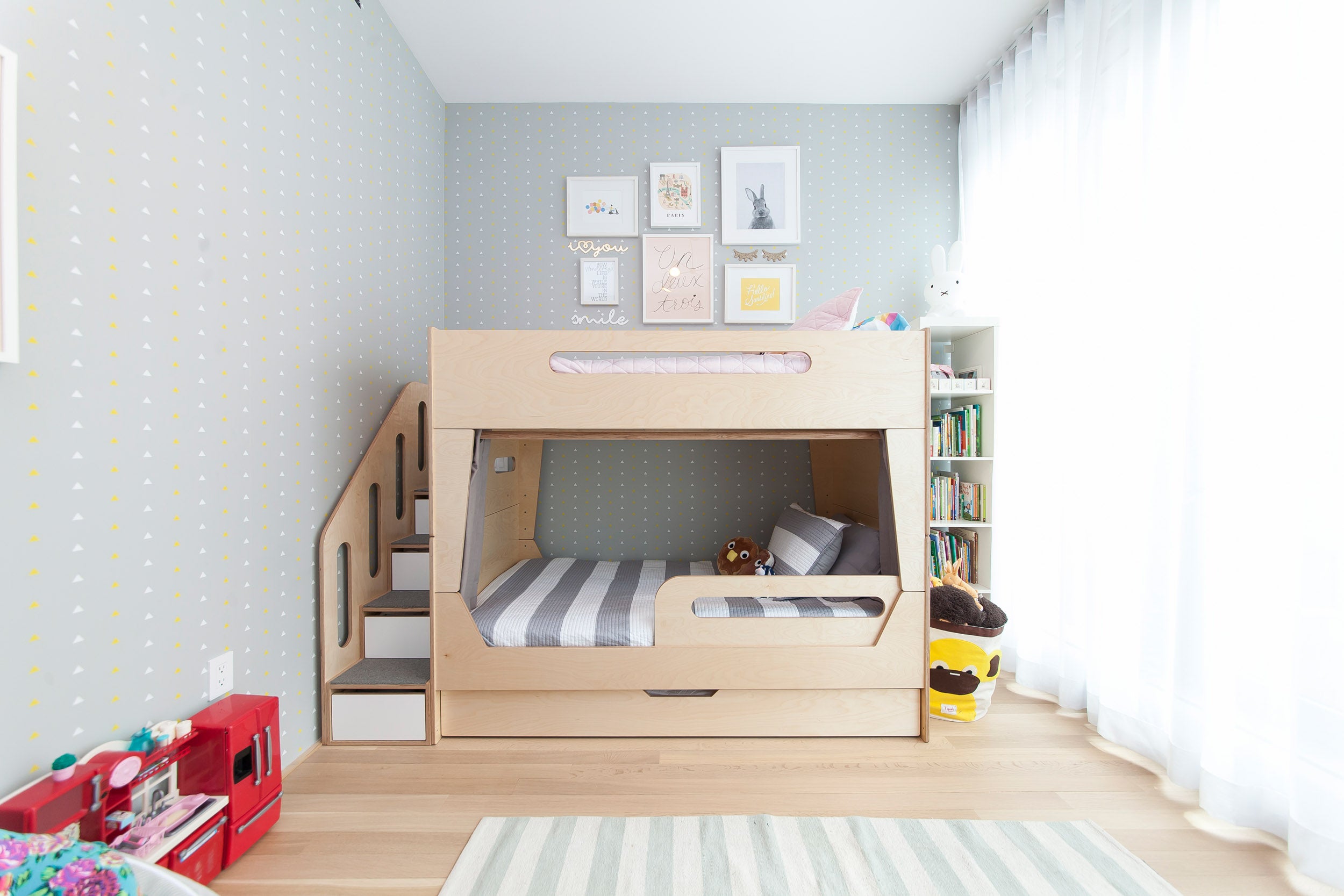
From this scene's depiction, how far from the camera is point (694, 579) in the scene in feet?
6.67

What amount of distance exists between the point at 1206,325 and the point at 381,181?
2821mm

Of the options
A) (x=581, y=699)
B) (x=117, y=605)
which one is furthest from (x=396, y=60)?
(x=581, y=699)

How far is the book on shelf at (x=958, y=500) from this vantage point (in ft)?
8.80

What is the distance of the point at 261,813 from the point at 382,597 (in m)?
0.85

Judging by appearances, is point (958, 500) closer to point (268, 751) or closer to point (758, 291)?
point (758, 291)

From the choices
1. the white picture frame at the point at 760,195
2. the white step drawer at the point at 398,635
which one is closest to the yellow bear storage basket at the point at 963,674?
the white step drawer at the point at 398,635

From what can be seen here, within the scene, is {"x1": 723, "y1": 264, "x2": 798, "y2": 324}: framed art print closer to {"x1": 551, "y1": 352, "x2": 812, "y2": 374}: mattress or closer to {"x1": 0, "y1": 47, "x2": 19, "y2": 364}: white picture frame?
{"x1": 551, "y1": 352, "x2": 812, "y2": 374}: mattress

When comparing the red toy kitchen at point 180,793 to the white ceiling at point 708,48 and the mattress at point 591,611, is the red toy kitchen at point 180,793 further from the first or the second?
the white ceiling at point 708,48

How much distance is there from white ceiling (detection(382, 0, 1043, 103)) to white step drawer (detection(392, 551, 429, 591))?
2125mm

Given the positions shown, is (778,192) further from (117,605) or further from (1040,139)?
(117,605)

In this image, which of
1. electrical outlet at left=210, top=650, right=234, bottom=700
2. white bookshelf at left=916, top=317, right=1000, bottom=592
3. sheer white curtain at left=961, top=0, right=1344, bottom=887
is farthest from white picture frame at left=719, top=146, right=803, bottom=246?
electrical outlet at left=210, top=650, right=234, bottom=700

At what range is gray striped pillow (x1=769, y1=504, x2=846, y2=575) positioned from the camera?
7.35 feet

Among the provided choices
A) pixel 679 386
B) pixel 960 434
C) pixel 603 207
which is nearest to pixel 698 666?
pixel 679 386

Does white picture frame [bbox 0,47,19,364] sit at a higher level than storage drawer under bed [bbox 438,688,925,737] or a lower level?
higher
